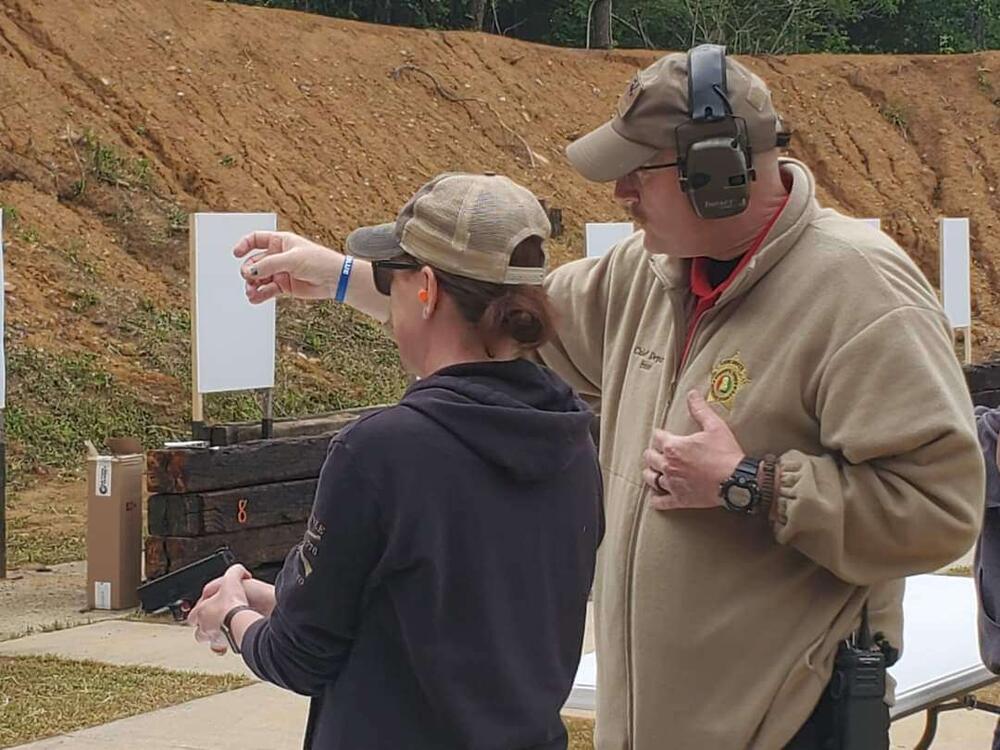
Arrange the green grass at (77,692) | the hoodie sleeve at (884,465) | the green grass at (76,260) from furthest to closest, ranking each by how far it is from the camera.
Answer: the green grass at (76,260), the green grass at (77,692), the hoodie sleeve at (884,465)

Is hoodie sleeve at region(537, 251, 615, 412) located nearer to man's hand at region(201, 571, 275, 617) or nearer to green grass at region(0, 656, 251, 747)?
man's hand at region(201, 571, 275, 617)

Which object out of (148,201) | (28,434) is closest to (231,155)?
(148,201)

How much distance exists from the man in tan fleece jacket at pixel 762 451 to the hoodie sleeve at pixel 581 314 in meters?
0.25

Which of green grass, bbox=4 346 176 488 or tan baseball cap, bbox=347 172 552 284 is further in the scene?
green grass, bbox=4 346 176 488

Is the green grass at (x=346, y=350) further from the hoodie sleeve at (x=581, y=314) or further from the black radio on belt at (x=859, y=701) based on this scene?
the black radio on belt at (x=859, y=701)

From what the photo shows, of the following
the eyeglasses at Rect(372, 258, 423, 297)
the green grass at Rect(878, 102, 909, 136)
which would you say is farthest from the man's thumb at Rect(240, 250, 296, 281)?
the green grass at Rect(878, 102, 909, 136)

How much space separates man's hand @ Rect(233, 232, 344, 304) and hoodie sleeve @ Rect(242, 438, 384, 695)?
3.20 feet

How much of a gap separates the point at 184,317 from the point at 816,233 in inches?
522

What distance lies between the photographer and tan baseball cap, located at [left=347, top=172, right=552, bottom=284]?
222 cm

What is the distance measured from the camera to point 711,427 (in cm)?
254

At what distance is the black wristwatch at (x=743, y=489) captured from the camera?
2488mm

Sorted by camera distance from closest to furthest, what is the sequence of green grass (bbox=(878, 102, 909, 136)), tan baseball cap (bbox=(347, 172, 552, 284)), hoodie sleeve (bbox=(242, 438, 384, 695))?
hoodie sleeve (bbox=(242, 438, 384, 695))
tan baseball cap (bbox=(347, 172, 552, 284))
green grass (bbox=(878, 102, 909, 136))

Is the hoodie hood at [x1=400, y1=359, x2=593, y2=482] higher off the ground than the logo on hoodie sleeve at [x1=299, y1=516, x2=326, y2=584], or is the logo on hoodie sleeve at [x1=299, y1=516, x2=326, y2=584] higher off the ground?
the hoodie hood at [x1=400, y1=359, x2=593, y2=482]

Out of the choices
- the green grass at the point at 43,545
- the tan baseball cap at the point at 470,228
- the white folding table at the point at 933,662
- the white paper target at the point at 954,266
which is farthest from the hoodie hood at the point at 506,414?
the white paper target at the point at 954,266
